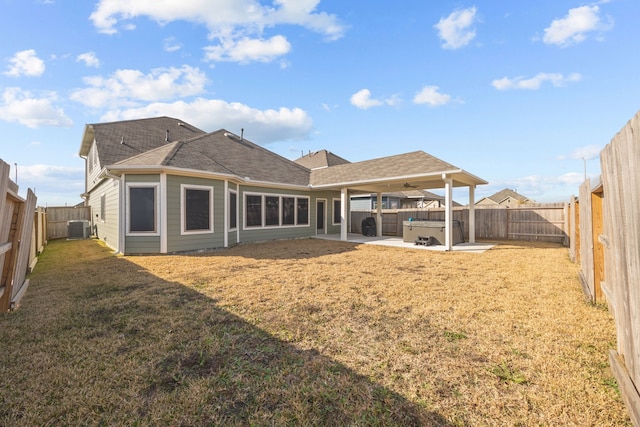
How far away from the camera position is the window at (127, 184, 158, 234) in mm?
8828

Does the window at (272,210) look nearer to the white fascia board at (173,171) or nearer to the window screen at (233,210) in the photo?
the window screen at (233,210)

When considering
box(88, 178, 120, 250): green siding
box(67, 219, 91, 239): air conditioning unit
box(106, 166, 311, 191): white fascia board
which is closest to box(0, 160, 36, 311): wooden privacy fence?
box(106, 166, 311, 191): white fascia board

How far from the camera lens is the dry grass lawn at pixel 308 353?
78.3 inches

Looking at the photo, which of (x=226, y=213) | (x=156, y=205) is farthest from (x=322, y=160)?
(x=156, y=205)

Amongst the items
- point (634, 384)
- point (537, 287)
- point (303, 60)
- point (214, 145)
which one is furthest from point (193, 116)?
point (634, 384)

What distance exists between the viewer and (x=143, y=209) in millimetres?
8867

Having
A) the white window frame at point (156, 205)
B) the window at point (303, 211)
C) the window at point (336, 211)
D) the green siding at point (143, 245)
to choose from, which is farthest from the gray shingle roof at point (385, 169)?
the green siding at point (143, 245)

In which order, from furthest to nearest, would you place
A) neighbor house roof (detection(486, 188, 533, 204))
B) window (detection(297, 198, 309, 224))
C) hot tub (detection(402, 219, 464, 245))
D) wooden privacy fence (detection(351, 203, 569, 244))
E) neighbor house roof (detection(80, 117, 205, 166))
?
neighbor house roof (detection(486, 188, 533, 204))
window (detection(297, 198, 309, 224))
neighbor house roof (detection(80, 117, 205, 166))
wooden privacy fence (detection(351, 203, 569, 244))
hot tub (detection(402, 219, 464, 245))

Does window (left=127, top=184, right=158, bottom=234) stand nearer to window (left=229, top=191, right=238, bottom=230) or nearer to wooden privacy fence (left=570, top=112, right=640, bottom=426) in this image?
window (left=229, top=191, right=238, bottom=230)

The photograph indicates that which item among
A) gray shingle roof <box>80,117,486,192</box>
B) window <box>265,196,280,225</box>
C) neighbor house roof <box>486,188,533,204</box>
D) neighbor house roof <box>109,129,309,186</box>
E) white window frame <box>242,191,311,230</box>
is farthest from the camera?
neighbor house roof <box>486,188,533,204</box>

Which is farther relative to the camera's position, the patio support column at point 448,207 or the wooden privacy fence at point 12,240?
the patio support column at point 448,207

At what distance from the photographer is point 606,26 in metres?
5.85

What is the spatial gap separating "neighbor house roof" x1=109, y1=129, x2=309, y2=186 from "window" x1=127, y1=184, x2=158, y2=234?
73 centimetres

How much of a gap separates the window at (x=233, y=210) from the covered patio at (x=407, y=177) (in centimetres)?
408
